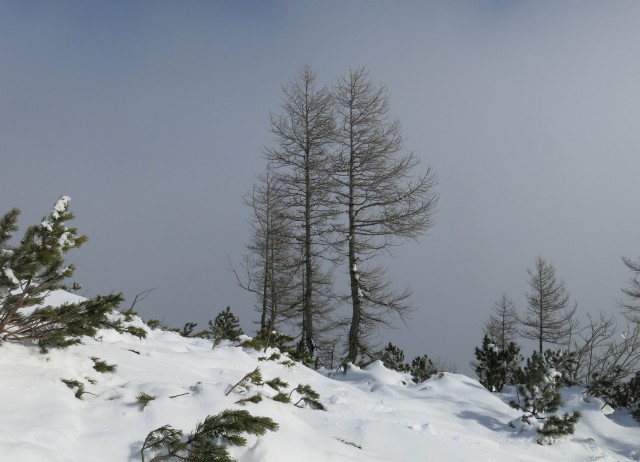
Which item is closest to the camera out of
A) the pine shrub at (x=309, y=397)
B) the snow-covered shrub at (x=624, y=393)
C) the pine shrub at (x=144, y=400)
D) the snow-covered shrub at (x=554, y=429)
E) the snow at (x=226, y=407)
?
the snow at (x=226, y=407)

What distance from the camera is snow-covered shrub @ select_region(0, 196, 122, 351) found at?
12.2ft

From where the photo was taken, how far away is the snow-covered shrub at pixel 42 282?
12.2ft

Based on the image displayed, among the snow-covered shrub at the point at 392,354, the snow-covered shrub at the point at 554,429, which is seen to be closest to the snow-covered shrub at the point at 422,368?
the snow-covered shrub at the point at 392,354

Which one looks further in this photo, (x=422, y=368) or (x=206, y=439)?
(x=422, y=368)

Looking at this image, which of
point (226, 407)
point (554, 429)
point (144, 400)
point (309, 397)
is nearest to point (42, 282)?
point (144, 400)

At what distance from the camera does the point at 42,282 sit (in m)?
3.90

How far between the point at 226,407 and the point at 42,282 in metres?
1.78

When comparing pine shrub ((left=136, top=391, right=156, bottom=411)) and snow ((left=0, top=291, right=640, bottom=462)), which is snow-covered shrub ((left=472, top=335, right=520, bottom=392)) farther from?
pine shrub ((left=136, top=391, right=156, bottom=411))

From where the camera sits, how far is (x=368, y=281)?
16.2 m

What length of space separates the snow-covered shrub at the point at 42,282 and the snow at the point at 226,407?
161mm

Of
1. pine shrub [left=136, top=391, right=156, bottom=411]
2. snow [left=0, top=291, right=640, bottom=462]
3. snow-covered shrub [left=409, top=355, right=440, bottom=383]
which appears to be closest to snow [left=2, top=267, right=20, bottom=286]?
snow [left=0, top=291, right=640, bottom=462]

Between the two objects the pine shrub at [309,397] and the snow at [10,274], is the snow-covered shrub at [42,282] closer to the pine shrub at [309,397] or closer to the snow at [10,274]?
the snow at [10,274]

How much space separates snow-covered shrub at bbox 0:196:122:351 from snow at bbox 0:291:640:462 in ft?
0.53

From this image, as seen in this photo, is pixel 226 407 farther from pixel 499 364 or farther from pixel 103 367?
pixel 499 364
